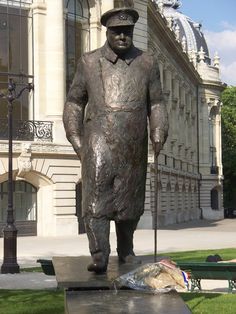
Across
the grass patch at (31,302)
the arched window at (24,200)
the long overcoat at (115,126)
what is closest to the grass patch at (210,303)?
the grass patch at (31,302)

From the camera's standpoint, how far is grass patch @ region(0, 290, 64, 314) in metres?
10.8

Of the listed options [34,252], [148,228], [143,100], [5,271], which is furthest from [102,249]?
[148,228]

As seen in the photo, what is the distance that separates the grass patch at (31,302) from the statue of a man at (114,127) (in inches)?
169

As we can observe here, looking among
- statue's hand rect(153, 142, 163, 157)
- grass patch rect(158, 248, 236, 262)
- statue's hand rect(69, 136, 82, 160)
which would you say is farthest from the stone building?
statue's hand rect(153, 142, 163, 157)

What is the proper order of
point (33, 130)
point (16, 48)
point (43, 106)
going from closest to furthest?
point (33, 130) → point (16, 48) → point (43, 106)

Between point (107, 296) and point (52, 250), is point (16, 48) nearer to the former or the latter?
point (52, 250)

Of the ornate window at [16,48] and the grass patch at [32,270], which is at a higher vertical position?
the ornate window at [16,48]

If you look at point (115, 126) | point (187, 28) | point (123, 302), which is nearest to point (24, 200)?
point (115, 126)

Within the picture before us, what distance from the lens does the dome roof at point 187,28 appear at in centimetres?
9050

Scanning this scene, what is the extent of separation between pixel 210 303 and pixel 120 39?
5.91m

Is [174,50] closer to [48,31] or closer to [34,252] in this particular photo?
[48,31]

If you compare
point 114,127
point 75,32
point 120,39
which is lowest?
point 114,127

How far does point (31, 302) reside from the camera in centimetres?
1162

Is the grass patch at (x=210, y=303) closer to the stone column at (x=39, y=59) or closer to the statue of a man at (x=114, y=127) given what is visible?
the statue of a man at (x=114, y=127)
